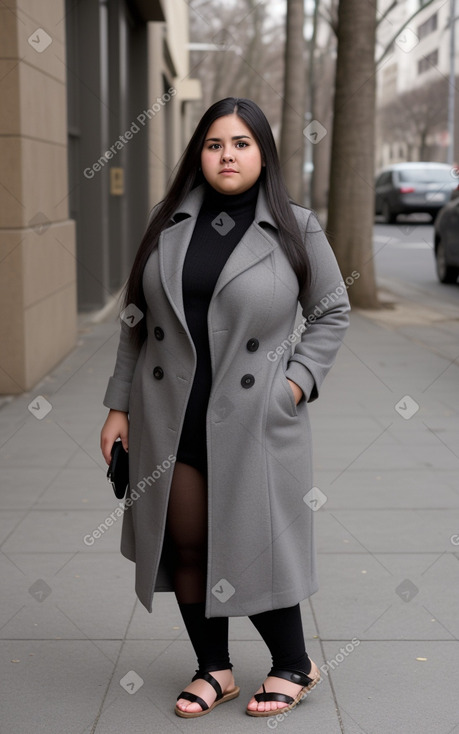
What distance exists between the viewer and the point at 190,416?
10.3 feet

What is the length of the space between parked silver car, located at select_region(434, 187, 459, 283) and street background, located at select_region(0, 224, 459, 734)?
8.39 metres

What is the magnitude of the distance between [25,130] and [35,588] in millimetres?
4623

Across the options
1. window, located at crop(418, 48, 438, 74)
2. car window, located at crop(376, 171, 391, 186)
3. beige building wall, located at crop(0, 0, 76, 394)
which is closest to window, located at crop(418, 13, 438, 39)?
window, located at crop(418, 48, 438, 74)

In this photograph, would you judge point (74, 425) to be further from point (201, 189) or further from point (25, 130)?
point (201, 189)

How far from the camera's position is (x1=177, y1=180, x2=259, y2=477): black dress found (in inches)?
123

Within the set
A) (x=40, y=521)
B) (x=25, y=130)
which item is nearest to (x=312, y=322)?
(x=40, y=521)

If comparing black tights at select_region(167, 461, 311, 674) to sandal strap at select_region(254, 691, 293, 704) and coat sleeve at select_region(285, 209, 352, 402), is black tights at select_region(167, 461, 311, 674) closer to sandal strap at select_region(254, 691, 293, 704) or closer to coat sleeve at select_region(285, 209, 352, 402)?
sandal strap at select_region(254, 691, 293, 704)

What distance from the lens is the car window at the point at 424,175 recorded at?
3191cm

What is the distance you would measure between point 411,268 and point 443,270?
114 inches

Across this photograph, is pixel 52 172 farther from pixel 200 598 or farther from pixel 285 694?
pixel 285 694

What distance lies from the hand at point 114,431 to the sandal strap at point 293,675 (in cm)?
81

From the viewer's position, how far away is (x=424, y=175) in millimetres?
32344

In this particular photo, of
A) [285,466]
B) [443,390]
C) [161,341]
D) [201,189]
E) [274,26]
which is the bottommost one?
[443,390]

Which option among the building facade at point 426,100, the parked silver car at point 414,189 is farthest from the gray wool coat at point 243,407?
the building facade at point 426,100
